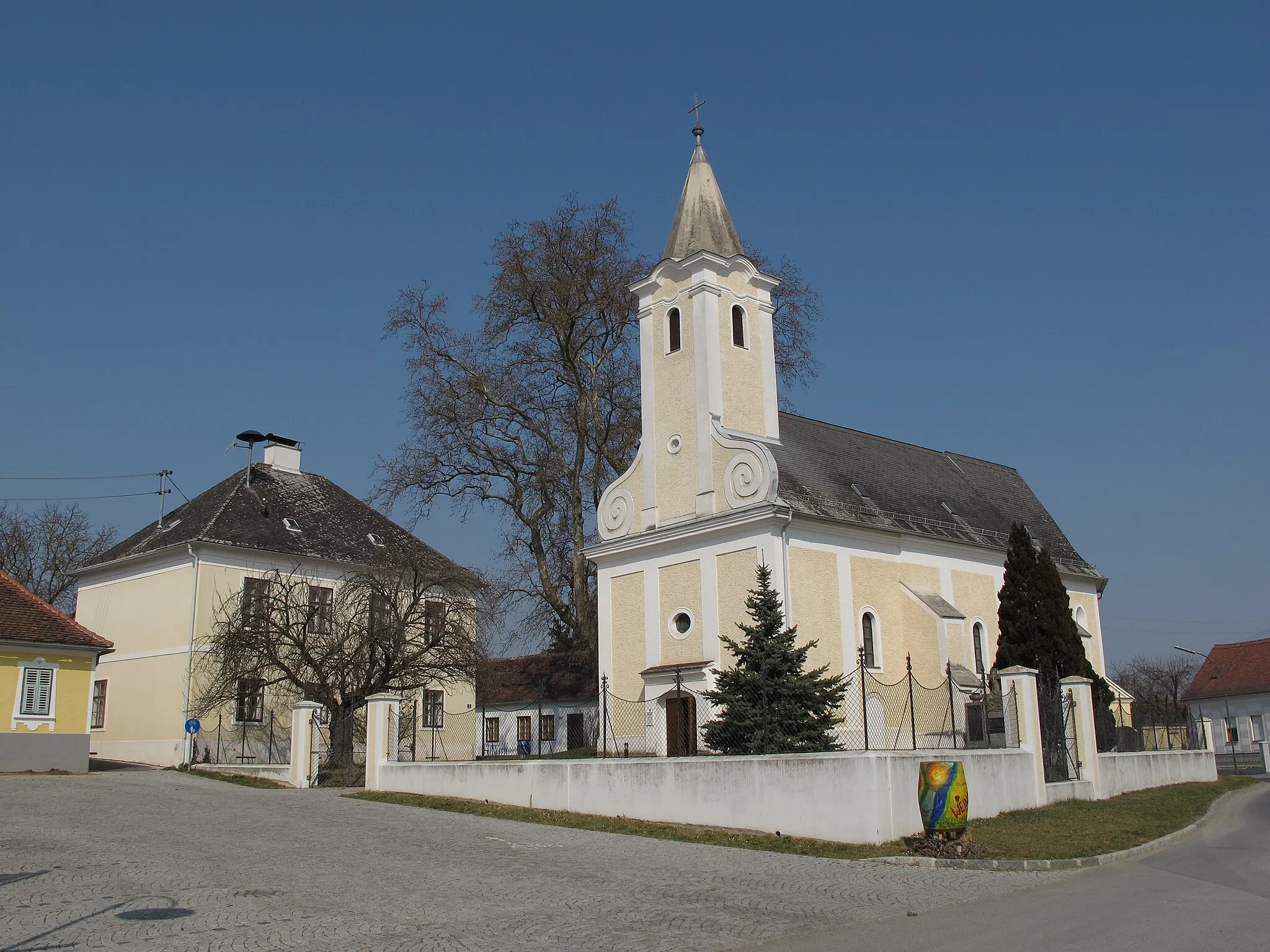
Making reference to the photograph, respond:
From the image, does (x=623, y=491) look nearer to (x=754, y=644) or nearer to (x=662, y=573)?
(x=662, y=573)

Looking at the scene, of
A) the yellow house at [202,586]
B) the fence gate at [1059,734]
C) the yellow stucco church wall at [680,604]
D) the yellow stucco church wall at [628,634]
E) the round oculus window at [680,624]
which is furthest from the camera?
the yellow house at [202,586]

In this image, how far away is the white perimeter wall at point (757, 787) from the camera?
1524 centimetres

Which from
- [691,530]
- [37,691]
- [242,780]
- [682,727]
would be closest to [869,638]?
[691,530]

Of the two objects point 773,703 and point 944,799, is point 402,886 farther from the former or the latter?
point 773,703

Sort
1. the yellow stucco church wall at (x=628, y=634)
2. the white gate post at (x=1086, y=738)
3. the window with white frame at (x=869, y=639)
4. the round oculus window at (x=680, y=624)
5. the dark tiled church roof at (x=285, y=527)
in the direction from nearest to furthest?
the white gate post at (x=1086, y=738)
the round oculus window at (x=680, y=624)
the window with white frame at (x=869, y=639)
the yellow stucco church wall at (x=628, y=634)
the dark tiled church roof at (x=285, y=527)

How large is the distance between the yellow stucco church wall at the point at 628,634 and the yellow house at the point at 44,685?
40.8ft

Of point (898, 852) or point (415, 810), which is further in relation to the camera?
point (415, 810)

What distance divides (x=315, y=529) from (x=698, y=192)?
15.9 meters

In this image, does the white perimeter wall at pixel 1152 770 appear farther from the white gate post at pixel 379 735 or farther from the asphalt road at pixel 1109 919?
the white gate post at pixel 379 735

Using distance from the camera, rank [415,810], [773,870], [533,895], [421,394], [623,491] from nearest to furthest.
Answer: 1. [533,895]
2. [773,870]
3. [415,810]
4. [623,491]
5. [421,394]

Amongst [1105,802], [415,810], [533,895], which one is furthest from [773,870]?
[1105,802]

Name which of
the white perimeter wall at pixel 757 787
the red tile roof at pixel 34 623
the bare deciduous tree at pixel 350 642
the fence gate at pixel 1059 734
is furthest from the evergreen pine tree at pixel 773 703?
the red tile roof at pixel 34 623

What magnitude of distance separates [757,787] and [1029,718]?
5.87m

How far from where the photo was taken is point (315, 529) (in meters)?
35.9
